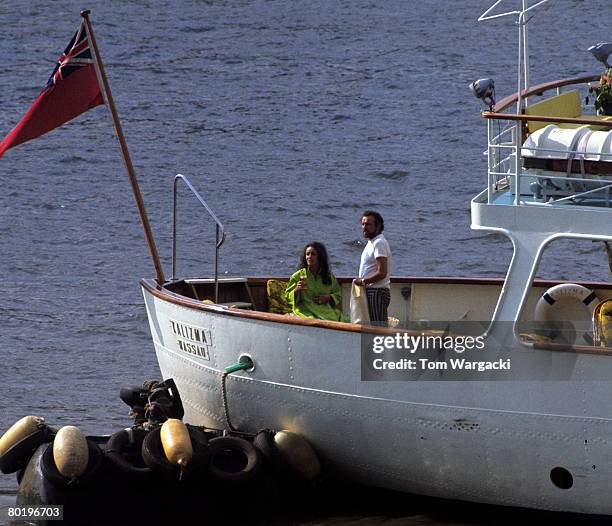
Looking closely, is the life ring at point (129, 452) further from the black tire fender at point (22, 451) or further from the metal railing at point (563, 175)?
the metal railing at point (563, 175)

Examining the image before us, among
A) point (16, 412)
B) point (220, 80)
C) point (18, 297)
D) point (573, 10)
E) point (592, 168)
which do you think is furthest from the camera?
point (573, 10)

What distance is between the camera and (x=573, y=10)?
39.9 m

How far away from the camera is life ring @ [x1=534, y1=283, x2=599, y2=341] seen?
1369 cm

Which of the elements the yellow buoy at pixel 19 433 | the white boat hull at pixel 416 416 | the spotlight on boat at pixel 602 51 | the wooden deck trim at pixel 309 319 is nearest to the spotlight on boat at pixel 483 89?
the spotlight on boat at pixel 602 51

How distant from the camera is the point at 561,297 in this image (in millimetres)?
13789

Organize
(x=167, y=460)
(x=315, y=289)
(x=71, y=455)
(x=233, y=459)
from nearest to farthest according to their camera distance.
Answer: (x=71, y=455)
(x=167, y=460)
(x=233, y=459)
(x=315, y=289)

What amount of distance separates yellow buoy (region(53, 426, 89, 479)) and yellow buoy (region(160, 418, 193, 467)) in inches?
27.6

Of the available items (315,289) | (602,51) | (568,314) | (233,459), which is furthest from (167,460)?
(602,51)

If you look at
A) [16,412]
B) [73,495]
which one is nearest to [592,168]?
[73,495]

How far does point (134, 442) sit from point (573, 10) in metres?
29.7

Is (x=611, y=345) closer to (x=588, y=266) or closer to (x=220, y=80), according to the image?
(x=588, y=266)

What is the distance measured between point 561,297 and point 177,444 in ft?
13.2

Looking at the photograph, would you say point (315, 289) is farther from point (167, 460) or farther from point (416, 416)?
point (167, 460)

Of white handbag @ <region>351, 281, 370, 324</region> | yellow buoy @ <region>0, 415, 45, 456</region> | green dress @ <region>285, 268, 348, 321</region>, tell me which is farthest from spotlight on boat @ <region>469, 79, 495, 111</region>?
yellow buoy @ <region>0, 415, 45, 456</region>
